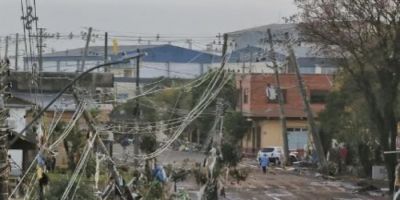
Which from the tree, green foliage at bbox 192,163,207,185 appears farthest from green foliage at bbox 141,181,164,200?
the tree

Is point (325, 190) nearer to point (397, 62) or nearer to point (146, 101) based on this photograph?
point (397, 62)

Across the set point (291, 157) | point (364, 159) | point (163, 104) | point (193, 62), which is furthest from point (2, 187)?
point (193, 62)

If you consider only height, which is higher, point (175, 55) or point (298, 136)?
point (175, 55)

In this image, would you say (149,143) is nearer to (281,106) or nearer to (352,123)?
(352,123)

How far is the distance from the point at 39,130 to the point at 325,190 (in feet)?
67.5

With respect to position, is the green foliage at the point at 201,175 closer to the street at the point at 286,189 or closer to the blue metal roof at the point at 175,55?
the street at the point at 286,189

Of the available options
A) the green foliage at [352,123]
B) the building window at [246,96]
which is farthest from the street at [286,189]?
the building window at [246,96]

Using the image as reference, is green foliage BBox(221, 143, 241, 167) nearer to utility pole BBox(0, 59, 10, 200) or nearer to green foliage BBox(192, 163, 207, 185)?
green foliage BBox(192, 163, 207, 185)

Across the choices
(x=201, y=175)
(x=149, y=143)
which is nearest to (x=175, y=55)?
→ (x=149, y=143)

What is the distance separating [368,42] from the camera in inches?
1594

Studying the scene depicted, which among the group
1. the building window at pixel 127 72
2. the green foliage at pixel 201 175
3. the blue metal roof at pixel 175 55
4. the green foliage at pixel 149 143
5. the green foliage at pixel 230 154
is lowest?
the green foliage at pixel 201 175

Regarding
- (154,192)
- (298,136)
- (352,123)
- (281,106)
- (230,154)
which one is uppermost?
(281,106)

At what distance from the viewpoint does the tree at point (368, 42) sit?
130 feet

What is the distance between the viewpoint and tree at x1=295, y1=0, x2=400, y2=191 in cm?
3969
